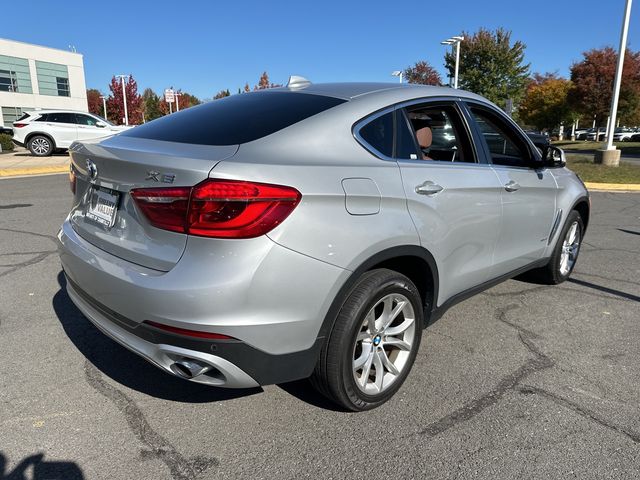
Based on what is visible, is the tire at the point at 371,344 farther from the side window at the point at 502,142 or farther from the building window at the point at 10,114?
the building window at the point at 10,114

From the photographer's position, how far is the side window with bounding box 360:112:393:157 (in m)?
2.72

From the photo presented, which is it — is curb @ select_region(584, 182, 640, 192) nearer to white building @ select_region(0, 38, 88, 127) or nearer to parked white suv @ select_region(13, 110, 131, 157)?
parked white suv @ select_region(13, 110, 131, 157)

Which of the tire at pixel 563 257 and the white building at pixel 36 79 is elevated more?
the white building at pixel 36 79

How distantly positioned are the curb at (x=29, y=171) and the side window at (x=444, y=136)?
44.9 ft

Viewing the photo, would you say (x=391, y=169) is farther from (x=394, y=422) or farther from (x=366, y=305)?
(x=394, y=422)

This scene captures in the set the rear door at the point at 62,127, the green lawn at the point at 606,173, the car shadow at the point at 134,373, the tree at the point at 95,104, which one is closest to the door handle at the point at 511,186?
the car shadow at the point at 134,373

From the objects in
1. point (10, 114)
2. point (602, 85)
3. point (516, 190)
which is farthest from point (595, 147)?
point (10, 114)

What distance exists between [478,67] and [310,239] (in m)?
46.0

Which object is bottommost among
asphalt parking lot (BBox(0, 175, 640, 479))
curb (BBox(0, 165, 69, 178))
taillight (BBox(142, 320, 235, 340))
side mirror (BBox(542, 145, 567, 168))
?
asphalt parking lot (BBox(0, 175, 640, 479))

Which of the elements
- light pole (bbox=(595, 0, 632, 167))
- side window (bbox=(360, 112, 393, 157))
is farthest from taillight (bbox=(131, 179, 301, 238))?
light pole (bbox=(595, 0, 632, 167))

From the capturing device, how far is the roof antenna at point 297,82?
3496 millimetres

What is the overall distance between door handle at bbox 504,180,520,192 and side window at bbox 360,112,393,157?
3.85 feet

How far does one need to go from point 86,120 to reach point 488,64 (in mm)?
34953

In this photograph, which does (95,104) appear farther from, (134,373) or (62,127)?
(134,373)
